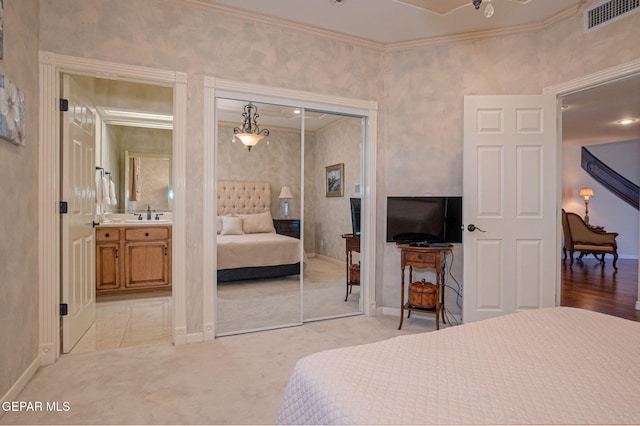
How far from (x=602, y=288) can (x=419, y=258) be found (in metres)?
3.53

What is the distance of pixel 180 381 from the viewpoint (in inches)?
88.0

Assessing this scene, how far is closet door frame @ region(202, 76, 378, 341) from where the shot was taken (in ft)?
9.62

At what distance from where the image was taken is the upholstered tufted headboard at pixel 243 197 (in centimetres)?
315

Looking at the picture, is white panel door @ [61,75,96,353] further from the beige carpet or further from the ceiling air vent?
the ceiling air vent

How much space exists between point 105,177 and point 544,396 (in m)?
5.03

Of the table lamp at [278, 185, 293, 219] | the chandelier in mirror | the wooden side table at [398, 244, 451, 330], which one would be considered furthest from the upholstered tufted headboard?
the wooden side table at [398, 244, 451, 330]

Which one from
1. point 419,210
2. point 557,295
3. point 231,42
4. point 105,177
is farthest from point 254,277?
point 557,295

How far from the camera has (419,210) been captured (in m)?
3.37

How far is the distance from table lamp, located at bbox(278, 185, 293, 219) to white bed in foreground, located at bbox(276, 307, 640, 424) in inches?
90.9

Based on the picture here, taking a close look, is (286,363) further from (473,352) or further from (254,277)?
(473,352)

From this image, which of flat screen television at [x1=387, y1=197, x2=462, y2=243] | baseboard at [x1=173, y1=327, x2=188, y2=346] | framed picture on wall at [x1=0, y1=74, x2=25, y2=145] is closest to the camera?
framed picture on wall at [x1=0, y1=74, x2=25, y2=145]

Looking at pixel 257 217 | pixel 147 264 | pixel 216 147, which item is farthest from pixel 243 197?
pixel 147 264

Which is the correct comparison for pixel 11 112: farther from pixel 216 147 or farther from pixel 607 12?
pixel 607 12

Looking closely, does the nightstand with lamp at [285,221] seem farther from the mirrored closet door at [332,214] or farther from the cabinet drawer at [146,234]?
the cabinet drawer at [146,234]
